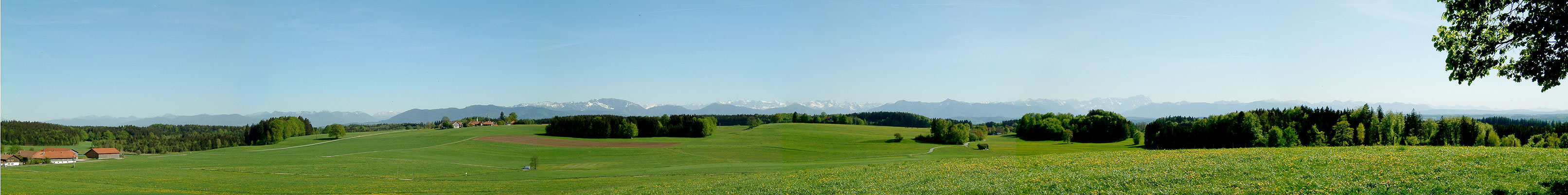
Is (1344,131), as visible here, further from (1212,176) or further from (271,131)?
(271,131)

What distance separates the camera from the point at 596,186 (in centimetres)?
2716

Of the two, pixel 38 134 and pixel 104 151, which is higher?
pixel 38 134

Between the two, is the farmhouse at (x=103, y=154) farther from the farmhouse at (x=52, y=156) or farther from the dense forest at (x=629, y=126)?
the dense forest at (x=629, y=126)

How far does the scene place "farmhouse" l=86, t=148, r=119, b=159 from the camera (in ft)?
196

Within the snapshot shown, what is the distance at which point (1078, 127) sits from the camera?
66.4 meters

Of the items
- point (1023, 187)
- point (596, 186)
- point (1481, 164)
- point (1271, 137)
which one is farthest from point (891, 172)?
point (1271, 137)

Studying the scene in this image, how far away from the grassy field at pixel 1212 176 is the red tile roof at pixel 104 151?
69.4m

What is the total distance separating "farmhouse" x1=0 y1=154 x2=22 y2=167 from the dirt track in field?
34.3 m

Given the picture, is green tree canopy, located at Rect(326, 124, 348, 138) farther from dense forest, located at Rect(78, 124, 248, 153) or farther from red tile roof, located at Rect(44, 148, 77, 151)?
red tile roof, located at Rect(44, 148, 77, 151)

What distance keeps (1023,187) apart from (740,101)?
24.5 m

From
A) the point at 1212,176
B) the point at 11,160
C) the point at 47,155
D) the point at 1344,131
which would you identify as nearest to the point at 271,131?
the point at 47,155

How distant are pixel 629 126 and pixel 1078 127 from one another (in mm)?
47178

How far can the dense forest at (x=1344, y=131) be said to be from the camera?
4281 cm

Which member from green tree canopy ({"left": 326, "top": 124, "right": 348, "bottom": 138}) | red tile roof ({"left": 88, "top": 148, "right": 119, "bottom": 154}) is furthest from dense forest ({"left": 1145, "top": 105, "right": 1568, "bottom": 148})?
red tile roof ({"left": 88, "top": 148, "right": 119, "bottom": 154})
